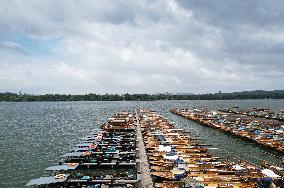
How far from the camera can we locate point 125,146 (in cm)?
5025

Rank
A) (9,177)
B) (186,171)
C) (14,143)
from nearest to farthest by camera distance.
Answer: (186,171), (9,177), (14,143)

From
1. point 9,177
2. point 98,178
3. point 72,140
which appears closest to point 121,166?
point 98,178

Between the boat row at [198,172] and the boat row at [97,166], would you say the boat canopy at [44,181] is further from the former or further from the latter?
the boat row at [198,172]

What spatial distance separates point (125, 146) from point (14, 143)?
27096 millimetres

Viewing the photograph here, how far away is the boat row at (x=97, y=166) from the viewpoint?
33.2 meters

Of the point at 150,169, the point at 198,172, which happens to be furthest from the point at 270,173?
the point at 150,169

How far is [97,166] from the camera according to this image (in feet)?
136

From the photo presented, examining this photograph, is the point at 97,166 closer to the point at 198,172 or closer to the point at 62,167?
the point at 62,167

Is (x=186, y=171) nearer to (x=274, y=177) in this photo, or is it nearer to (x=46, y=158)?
(x=274, y=177)

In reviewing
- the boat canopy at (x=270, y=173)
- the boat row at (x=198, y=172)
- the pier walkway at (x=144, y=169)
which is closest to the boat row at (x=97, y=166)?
the pier walkway at (x=144, y=169)

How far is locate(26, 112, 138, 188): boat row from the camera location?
3316 cm

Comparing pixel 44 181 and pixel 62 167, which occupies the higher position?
pixel 62 167

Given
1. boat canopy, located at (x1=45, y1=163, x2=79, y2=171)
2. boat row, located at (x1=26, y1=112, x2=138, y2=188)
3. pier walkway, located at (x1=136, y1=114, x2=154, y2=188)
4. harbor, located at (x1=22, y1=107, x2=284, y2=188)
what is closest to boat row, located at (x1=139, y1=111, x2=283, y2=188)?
harbor, located at (x1=22, y1=107, x2=284, y2=188)

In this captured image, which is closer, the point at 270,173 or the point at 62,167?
the point at 270,173
